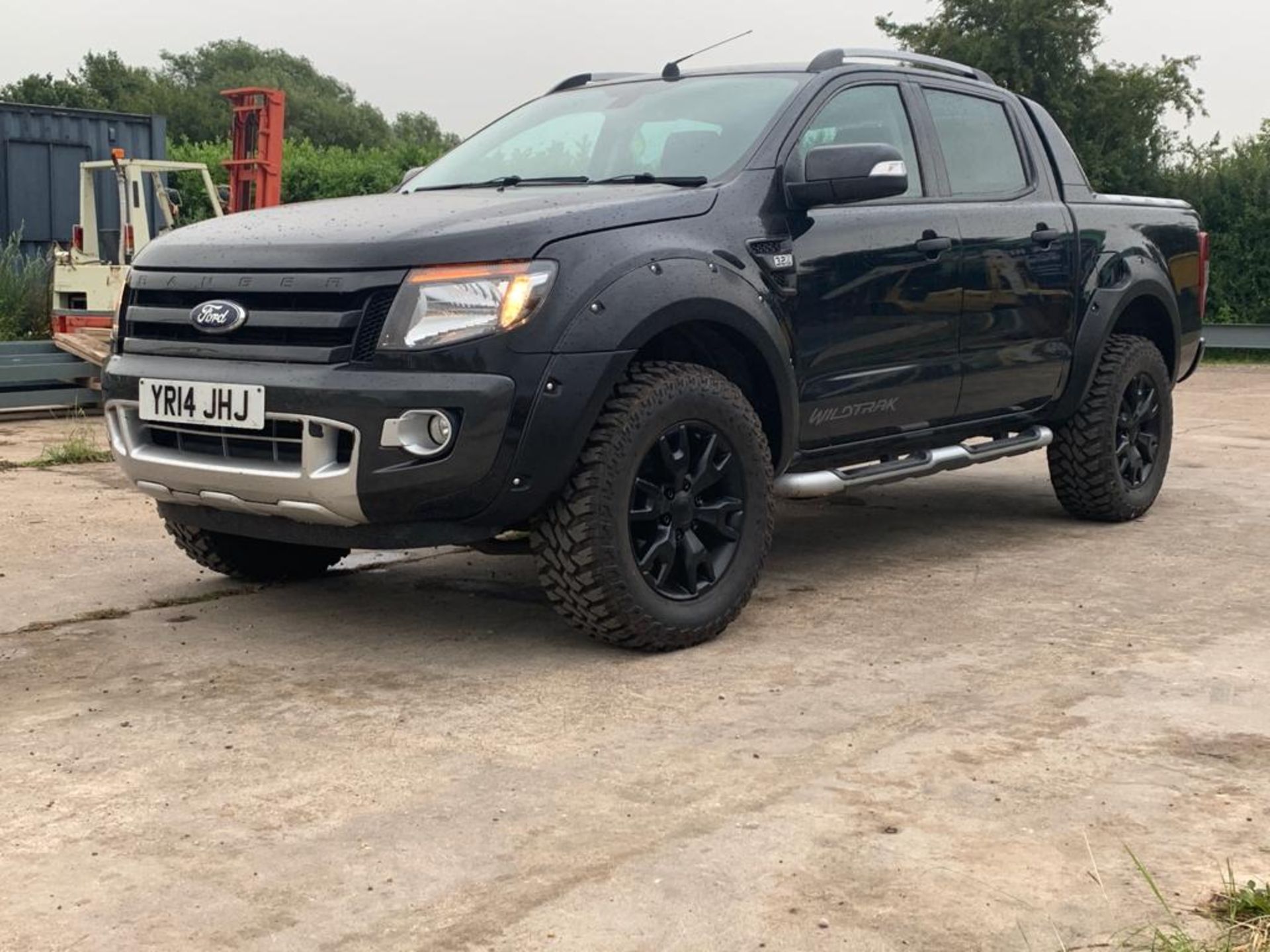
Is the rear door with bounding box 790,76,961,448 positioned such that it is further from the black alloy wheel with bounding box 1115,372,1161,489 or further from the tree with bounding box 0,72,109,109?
the tree with bounding box 0,72,109,109

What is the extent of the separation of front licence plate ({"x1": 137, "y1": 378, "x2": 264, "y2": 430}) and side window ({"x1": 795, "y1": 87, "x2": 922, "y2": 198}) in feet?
6.35

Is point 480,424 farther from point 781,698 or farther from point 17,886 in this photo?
point 17,886

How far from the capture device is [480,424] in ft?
13.0

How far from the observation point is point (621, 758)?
3453 mm

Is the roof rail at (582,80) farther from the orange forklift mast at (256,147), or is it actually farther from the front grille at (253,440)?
the orange forklift mast at (256,147)

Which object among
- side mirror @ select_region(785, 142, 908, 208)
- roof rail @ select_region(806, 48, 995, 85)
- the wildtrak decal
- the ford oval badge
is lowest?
the wildtrak decal

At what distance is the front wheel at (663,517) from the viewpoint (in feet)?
13.6

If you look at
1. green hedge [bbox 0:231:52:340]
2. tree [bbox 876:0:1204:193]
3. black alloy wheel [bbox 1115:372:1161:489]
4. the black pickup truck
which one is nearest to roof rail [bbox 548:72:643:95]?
the black pickup truck

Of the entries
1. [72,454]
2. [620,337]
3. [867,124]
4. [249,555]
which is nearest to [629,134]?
[867,124]

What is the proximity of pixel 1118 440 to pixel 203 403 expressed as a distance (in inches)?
156

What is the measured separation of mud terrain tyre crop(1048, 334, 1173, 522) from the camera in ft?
20.8

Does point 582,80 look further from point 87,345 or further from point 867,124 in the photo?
point 87,345

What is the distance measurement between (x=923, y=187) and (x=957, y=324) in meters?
0.50

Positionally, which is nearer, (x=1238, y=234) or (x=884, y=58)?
(x=884, y=58)
